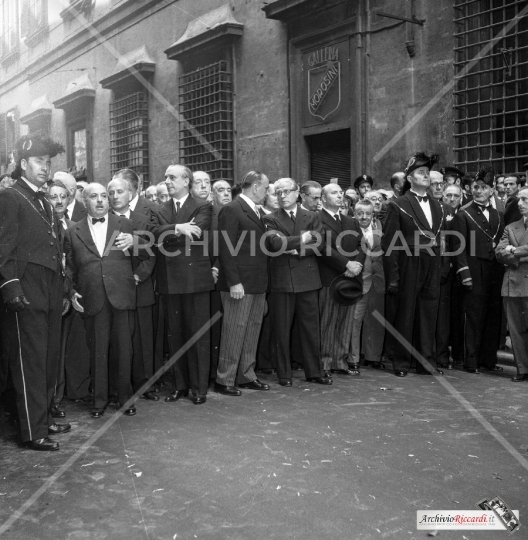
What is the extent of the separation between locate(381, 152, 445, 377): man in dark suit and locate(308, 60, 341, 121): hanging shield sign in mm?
4558

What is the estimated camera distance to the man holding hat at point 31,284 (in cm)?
449

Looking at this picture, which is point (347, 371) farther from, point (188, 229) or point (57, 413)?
point (57, 413)

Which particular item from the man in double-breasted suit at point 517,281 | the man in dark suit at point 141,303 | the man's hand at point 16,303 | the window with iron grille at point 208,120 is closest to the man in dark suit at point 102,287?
the man in dark suit at point 141,303

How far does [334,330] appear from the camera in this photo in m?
6.74

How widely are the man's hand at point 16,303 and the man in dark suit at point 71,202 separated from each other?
69.8 inches

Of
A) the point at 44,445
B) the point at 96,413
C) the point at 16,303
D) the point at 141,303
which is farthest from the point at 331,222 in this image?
the point at 44,445

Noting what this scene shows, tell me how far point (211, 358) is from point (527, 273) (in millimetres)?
3053

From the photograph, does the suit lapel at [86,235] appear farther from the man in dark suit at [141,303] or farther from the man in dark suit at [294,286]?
the man in dark suit at [294,286]

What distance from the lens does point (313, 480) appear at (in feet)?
12.8

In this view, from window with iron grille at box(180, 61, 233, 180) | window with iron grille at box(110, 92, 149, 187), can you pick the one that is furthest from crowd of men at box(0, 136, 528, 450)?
window with iron grille at box(110, 92, 149, 187)

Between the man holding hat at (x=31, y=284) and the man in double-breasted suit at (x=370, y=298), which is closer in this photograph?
the man holding hat at (x=31, y=284)

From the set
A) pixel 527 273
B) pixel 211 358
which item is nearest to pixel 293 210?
pixel 211 358

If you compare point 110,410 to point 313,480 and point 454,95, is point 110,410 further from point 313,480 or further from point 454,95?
point 454,95

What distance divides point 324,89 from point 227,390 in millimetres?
6635
